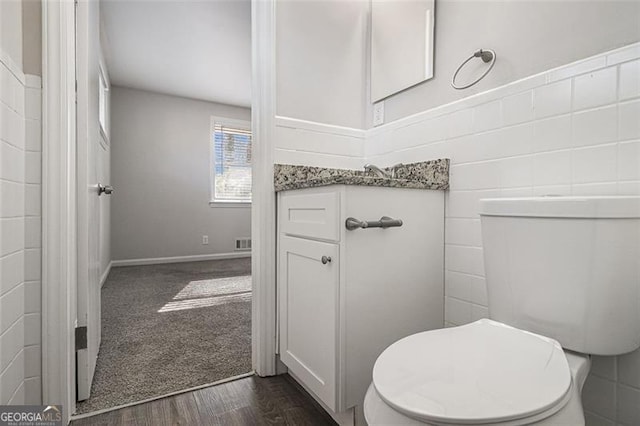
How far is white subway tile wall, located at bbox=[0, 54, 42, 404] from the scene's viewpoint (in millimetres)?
927

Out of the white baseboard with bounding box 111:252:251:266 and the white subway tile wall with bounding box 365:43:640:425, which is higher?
the white subway tile wall with bounding box 365:43:640:425

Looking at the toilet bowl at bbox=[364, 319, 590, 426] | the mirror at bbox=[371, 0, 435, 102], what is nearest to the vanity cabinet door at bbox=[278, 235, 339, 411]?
the toilet bowl at bbox=[364, 319, 590, 426]

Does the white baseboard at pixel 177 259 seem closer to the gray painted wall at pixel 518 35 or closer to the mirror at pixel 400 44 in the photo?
the mirror at pixel 400 44

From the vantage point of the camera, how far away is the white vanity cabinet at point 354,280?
1.05 meters

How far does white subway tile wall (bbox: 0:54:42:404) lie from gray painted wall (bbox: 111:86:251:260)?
3.51 m

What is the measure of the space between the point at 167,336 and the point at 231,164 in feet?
11.1

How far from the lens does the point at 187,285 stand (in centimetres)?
327

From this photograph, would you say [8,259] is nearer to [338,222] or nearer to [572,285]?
[338,222]

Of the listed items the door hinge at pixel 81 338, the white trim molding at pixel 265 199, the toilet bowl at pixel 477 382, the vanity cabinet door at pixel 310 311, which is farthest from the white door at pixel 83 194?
the toilet bowl at pixel 477 382

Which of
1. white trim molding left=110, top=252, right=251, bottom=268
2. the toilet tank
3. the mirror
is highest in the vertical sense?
the mirror

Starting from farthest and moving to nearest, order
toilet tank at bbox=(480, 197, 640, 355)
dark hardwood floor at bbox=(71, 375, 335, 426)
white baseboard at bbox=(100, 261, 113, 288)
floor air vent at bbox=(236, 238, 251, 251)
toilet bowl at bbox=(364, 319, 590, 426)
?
floor air vent at bbox=(236, 238, 251, 251) < white baseboard at bbox=(100, 261, 113, 288) < dark hardwood floor at bbox=(71, 375, 335, 426) < toilet tank at bbox=(480, 197, 640, 355) < toilet bowl at bbox=(364, 319, 590, 426)

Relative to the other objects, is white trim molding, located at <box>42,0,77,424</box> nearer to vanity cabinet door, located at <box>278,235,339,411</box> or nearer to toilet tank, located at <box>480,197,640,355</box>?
vanity cabinet door, located at <box>278,235,339,411</box>

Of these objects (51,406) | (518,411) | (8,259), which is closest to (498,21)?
(518,411)

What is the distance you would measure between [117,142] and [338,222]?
13.9ft
